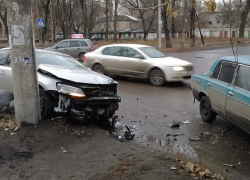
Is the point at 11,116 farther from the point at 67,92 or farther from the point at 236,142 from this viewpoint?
the point at 236,142

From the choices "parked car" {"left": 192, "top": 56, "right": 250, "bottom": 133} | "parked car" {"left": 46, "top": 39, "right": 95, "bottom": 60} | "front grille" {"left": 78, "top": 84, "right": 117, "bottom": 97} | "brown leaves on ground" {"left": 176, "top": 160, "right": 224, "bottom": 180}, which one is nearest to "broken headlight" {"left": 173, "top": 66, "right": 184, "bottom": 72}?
"parked car" {"left": 192, "top": 56, "right": 250, "bottom": 133}

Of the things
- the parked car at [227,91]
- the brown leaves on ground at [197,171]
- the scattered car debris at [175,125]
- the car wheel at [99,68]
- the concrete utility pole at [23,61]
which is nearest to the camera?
the brown leaves on ground at [197,171]

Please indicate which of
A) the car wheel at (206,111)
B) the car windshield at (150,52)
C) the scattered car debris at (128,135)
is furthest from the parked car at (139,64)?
Result: the scattered car debris at (128,135)

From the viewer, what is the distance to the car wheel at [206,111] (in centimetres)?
660

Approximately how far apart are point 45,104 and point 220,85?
12.1ft

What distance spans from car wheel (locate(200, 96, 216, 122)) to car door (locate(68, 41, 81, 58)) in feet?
49.6

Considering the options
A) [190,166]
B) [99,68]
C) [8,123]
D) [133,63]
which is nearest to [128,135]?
[190,166]

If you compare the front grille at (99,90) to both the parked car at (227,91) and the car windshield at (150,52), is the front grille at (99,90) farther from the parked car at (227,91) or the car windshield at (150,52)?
the car windshield at (150,52)

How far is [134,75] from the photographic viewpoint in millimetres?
12180

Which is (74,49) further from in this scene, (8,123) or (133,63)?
(8,123)

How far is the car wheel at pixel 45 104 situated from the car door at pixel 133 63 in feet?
21.1

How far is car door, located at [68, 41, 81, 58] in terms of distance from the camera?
2075 centimetres

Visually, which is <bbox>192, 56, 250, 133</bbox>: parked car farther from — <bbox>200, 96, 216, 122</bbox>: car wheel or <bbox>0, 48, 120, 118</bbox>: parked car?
<bbox>0, 48, 120, 118</bbox>: parked car

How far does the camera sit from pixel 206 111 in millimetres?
6812
